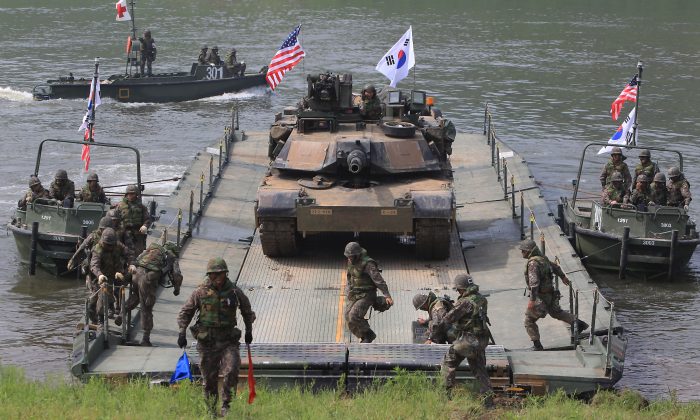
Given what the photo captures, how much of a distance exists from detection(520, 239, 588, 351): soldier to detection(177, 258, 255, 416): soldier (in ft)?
14.4

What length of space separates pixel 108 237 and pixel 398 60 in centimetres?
1328

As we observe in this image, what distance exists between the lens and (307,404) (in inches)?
526

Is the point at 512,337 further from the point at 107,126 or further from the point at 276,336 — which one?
the point at 107,126

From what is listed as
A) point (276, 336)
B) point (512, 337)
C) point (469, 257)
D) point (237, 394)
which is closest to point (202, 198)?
point (469, 257)

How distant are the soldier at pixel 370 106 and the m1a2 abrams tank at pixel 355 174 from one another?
0.13 m

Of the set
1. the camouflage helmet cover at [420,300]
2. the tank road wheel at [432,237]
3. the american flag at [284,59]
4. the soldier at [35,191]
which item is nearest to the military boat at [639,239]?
the tank road wheel at [432,237]

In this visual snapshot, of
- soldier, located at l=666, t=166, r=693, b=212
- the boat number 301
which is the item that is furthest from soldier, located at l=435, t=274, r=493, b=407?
the boat number 301

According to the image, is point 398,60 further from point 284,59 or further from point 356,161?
point 356,161

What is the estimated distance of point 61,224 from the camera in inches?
879

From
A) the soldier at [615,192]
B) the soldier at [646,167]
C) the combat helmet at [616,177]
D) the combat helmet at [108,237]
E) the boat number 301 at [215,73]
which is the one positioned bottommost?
the combat helmet at [108,237]

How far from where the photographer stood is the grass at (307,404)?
13.0 m

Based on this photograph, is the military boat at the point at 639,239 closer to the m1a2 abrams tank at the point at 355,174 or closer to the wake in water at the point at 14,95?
the m1a2 abrams tank at the point at 355,174

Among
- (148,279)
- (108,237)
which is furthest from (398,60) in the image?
(148,279)

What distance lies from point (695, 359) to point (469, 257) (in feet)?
13.7
